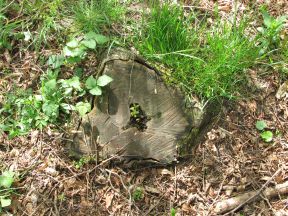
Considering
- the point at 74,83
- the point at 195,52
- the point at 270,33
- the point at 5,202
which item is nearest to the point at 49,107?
the point at 74,83

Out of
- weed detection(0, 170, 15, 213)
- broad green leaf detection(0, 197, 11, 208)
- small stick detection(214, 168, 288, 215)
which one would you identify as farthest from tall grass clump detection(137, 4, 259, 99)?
broad green leaf detection(0, 197, 11, 208)

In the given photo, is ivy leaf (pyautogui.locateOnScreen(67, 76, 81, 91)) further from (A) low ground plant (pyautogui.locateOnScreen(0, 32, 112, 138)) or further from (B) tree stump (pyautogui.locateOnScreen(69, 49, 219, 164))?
(B) tree stump (pyautogui.locateOnScreen(69, 49, 219, 164))

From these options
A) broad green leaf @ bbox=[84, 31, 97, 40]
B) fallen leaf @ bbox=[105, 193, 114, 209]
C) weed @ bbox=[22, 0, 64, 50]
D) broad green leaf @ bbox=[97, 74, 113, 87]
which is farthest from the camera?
weed @ bbox=[22, 0, 64, 50]

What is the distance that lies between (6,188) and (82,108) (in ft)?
2.38

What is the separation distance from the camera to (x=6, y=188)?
2.47 meters

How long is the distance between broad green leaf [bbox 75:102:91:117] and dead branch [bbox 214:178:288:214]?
1.07m

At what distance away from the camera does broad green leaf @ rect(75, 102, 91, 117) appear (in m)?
2.42

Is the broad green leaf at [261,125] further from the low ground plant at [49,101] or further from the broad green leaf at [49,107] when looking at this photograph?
the broad green leaf at [49,107]

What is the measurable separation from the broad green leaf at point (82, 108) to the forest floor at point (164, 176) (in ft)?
0.96

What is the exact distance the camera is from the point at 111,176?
2555 mm

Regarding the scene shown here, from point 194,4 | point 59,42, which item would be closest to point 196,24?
point 194,4

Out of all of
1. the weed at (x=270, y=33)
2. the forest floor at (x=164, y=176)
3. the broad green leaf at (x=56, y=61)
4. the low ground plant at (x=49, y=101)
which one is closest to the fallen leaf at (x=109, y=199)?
the forest floor at (x=164, y=176)

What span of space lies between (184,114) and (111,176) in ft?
2.12

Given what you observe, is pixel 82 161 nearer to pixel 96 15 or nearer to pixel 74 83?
pixel 74 83
